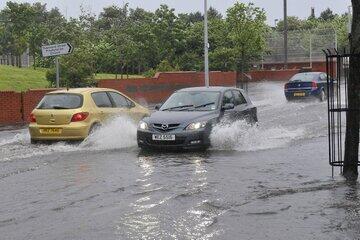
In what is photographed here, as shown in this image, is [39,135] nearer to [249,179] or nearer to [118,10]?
[249,179]

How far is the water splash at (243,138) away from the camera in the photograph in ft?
44.6

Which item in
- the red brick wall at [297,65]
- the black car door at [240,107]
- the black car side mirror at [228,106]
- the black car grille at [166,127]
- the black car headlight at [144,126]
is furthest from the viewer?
the red brick wall at [297,65]

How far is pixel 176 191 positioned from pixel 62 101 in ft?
21.8

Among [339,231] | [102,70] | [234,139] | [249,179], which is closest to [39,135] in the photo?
[234,139]

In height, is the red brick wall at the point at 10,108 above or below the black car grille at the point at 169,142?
above

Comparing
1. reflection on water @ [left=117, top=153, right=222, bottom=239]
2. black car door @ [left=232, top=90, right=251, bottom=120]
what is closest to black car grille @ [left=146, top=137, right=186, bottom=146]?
reflection on water @ [left=117, top=153, right=222, bottom=239]

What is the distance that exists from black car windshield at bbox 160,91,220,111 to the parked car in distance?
1667 centimetres

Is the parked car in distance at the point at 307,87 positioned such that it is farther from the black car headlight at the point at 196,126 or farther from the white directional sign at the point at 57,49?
the black car headlight at the point at 196,126

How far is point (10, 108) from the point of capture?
23000mm

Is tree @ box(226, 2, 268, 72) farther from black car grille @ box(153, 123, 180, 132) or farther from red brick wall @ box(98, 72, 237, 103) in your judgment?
black car grille @ box(153, 123, 180, 132)

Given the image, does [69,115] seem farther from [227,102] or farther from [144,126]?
[227,102]

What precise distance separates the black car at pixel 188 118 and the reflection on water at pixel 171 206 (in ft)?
3.90

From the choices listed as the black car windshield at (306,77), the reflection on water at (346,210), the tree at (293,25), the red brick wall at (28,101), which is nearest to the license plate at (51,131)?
the reflection on water at (346,210)

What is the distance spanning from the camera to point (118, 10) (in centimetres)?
8319
